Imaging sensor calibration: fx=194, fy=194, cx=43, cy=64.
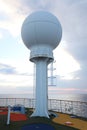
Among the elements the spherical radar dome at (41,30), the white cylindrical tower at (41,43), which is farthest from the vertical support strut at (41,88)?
the spherical radar dome at (41,30)

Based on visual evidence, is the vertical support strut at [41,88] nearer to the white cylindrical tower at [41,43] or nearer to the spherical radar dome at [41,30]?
the white cylindrical tower at [41,43]

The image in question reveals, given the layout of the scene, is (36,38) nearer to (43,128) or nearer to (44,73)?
(44,73)

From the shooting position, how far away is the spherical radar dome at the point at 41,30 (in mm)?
19188

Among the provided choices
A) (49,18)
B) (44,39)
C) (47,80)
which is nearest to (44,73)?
(47,80)

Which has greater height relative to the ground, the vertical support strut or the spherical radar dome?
the spherical radar dome

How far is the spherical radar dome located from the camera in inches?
755

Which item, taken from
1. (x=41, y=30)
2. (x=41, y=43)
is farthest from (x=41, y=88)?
(x=41, y=30)

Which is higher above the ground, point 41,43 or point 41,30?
point 41,30

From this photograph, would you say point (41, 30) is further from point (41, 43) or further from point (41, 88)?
point (41, 88)

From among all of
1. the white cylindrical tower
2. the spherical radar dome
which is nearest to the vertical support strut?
the white cylindrical tower

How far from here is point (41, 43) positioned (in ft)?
64.0

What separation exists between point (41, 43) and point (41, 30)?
4.25 ft

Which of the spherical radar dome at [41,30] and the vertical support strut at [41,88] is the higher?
the spherical radar dome at [41,30]

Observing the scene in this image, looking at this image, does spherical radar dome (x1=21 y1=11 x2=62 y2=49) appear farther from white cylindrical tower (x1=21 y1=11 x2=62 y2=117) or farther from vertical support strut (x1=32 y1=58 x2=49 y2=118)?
vertical support strut (x1=32 y1=58 x2=49 y2=118)
